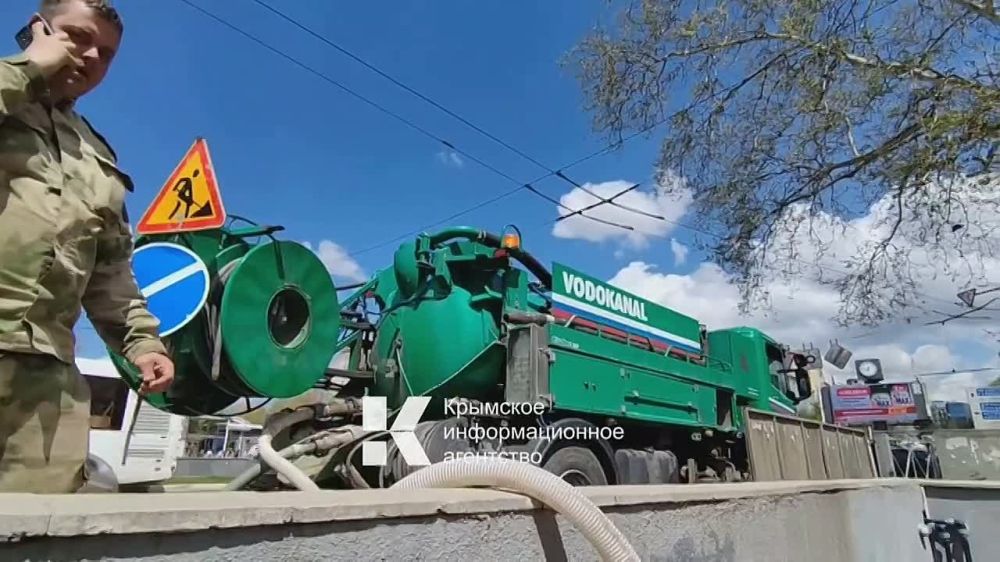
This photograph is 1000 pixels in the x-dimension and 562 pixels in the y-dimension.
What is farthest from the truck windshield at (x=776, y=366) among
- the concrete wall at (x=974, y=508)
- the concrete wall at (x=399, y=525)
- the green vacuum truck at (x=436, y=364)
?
the concrete wall at (x=399, y=525)

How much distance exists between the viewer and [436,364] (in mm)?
5848

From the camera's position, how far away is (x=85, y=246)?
1.76 metres

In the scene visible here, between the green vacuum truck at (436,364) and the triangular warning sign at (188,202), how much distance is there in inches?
5.8

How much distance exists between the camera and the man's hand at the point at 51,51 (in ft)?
5.43

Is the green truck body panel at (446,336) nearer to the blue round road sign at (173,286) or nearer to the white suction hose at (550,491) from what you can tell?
the blue round road sign at (173,286)

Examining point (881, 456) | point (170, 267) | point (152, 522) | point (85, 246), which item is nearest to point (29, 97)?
point (85, 246)

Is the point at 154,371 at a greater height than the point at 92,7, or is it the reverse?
the point at 92,7

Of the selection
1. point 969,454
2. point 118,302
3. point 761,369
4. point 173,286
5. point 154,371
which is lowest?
point 154,371

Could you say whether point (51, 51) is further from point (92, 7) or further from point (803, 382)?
point (803, 382)

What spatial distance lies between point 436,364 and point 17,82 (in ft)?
14.7

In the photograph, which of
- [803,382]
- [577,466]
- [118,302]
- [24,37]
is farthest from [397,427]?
[803,382]

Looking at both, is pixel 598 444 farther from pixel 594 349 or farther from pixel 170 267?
pixel 170 267

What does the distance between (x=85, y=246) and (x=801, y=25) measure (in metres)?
6.27

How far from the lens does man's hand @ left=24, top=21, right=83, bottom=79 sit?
165 centimetres
